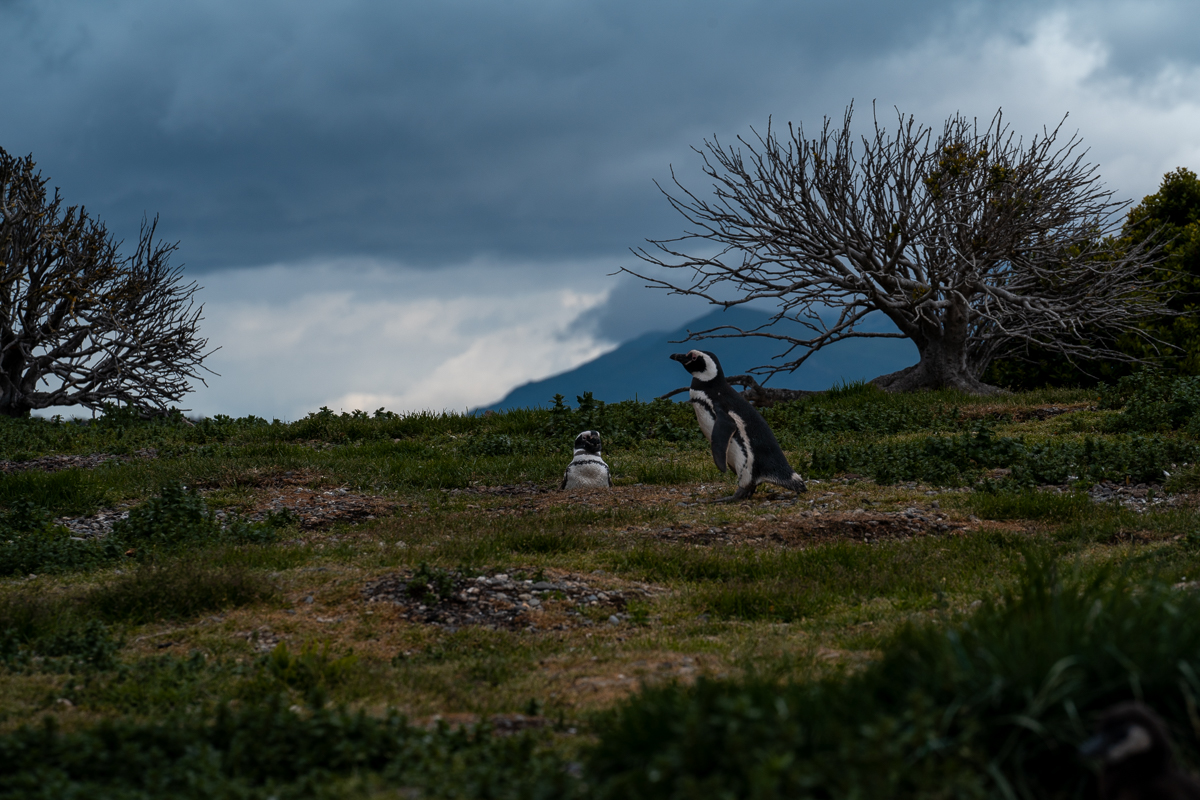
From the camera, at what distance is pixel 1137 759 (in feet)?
10.2

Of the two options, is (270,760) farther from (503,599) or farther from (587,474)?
(587,474)

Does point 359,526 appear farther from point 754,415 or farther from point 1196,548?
point 1196,548

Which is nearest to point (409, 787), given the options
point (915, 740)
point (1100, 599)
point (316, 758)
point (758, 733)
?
point (316, 758)

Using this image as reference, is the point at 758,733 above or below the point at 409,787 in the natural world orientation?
above

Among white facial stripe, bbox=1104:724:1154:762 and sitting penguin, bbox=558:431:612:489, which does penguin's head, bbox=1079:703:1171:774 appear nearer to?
white facial stripe, bbox=1104:724:1154:762

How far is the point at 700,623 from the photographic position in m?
6.77

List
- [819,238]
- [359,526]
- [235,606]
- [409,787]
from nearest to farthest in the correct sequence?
[409,787] → [235,606] → [359,526] → [819,238]

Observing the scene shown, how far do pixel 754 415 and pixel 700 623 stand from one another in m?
5.51

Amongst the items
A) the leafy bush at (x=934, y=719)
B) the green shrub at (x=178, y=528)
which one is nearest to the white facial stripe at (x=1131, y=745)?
the leafy bush at (x=934, y=719)

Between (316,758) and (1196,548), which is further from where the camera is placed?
(1196,548)

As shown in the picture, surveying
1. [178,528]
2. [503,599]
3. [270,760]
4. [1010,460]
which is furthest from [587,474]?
[270,760]

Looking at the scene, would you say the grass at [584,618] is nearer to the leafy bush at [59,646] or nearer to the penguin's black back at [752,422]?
the leafy bush at [59,646]

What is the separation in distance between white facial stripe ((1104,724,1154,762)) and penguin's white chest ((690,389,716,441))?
9.12 m

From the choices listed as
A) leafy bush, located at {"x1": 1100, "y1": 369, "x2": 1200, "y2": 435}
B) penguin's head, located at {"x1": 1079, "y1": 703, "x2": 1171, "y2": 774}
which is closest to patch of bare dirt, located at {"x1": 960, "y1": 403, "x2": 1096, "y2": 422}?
leafy bush, located at {"x1": 1100, "y1": 369, "x2": 1200, "y2": 435}
